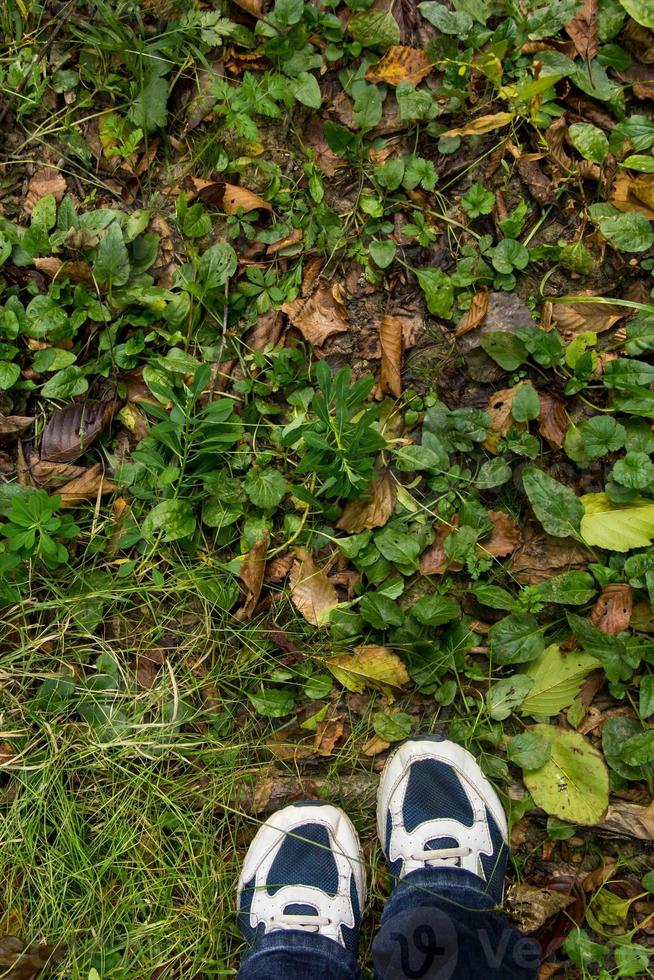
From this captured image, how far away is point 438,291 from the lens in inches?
86.4

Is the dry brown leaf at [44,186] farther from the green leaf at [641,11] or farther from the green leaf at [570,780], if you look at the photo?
the green leaf at [570,780]

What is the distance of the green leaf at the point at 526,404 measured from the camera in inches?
83.9

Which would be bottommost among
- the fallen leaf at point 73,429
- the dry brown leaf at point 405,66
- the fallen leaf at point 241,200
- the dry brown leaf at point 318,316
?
the fallen leaf at point 73,429

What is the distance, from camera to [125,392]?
2.26 m

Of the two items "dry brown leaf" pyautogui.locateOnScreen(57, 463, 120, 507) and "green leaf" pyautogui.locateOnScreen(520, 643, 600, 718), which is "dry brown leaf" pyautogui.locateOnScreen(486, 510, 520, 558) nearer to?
"green leaf" pyautogui.locateOnScreen(520, 643, 600, 718)

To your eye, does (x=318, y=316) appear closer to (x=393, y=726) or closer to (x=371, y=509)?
(x=371, y=509)

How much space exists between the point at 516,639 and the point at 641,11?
1933 millimetres

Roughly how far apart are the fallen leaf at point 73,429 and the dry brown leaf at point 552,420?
4.44ft

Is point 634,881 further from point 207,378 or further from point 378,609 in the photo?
point 207,378

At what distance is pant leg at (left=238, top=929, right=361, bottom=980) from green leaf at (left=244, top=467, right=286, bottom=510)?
1.25 metres

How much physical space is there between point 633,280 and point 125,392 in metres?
1.65

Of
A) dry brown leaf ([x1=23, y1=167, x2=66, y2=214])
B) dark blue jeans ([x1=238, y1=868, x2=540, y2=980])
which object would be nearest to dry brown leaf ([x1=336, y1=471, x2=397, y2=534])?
dark blue jeans ([x1=238, y1=868, x2=540, y2=980])

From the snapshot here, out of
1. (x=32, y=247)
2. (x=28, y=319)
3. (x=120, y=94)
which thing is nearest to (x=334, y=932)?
(x=28, y=319)

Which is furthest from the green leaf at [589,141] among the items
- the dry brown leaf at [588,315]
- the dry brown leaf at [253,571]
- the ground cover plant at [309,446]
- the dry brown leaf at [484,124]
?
the dry brown leaf at [253,571]
